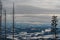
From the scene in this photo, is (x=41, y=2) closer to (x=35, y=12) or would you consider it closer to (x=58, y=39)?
(x=35, y=12)

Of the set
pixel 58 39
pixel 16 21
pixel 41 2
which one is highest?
pixel 41 2

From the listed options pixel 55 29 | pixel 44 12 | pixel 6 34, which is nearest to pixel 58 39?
pixel 55 29

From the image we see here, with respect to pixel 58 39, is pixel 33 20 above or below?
above

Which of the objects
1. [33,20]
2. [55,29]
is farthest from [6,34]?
[55,29]

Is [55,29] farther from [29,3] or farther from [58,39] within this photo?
[29,3]

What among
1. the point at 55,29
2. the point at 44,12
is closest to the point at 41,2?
the point at 44,12

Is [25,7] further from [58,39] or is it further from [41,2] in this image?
[58,39]

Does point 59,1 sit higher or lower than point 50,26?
higher
